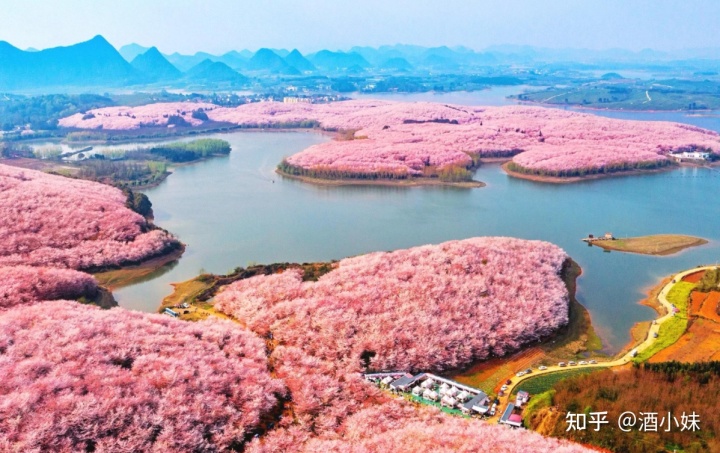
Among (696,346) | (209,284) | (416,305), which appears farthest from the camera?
(209,284)

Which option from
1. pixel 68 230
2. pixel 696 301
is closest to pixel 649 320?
pixel 696 301

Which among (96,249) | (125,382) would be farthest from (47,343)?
(96,249)

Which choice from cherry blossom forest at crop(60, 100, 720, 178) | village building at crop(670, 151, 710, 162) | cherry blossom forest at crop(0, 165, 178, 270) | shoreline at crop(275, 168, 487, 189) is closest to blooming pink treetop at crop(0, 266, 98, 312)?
cherry blossom forest at crop(0, 165, 178, 270)

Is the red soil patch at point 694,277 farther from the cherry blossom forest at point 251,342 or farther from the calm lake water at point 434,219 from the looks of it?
the cherry blossom forest at point 251,342

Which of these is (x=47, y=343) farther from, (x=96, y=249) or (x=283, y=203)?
(x=283, y=203)

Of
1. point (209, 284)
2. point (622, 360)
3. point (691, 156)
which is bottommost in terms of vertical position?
point (622, 360)

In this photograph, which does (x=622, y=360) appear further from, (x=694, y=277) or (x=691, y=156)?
(x=691, y=156)
